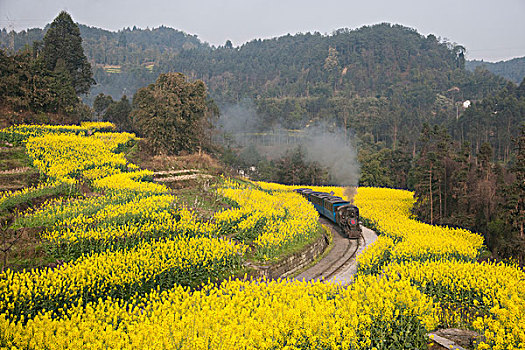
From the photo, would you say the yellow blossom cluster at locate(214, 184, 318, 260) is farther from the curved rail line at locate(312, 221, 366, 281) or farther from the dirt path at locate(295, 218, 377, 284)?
the curved rail line at locate(312, 221, 366, 281)

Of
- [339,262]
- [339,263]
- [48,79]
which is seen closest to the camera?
[339,263]

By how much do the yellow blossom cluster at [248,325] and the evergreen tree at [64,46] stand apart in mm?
47622

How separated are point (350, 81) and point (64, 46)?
403 feet

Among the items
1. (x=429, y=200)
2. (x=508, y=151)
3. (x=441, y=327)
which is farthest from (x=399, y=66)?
(x=441, y=327)

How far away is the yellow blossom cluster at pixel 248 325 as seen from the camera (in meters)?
7.91

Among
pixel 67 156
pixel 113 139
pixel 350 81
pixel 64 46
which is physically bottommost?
pixel 67 156

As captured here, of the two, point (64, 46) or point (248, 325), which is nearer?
point (248, 325)

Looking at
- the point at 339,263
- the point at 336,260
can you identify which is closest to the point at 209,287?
the point at 339,263

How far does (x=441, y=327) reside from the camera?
1162 cm

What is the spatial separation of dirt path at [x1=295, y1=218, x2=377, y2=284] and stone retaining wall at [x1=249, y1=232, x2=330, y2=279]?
0.54 m

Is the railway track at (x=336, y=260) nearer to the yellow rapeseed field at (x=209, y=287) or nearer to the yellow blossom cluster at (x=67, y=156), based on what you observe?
the yellow rapeseed field at (x=209, y=287)

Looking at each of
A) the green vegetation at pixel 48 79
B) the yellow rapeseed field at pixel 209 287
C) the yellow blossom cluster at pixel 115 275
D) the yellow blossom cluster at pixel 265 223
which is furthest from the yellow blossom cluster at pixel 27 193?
the green vegetation at pixel 48 79

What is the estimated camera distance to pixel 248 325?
339 inches

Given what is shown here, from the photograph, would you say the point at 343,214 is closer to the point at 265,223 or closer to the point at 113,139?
the point at 265,223
